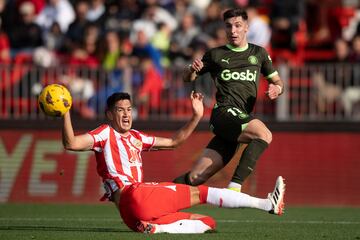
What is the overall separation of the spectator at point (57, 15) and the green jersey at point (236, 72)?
951 centimetres

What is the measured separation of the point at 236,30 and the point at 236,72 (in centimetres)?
52

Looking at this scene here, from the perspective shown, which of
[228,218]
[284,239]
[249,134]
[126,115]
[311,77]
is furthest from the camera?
[311,77]

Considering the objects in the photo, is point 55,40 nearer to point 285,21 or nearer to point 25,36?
point 25,36

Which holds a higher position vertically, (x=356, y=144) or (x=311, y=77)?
(x=311, y=77)

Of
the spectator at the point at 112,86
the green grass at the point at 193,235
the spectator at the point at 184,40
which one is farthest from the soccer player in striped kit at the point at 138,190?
the spectator at the point at 184,40

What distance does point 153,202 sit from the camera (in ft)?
36.5

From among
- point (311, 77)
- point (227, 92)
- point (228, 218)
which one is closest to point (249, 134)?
point (227, 92)

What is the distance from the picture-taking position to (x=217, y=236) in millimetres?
11000

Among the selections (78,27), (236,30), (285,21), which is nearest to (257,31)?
(285,21)

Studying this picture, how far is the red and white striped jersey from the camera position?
1156 centimetres

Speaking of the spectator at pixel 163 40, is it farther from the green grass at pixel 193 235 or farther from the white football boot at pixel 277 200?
the white football boot at pixel 277 200

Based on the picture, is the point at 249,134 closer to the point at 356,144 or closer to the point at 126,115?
the point at 126,115

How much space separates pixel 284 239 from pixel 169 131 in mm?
8982

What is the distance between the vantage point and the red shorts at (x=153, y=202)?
1112cm
